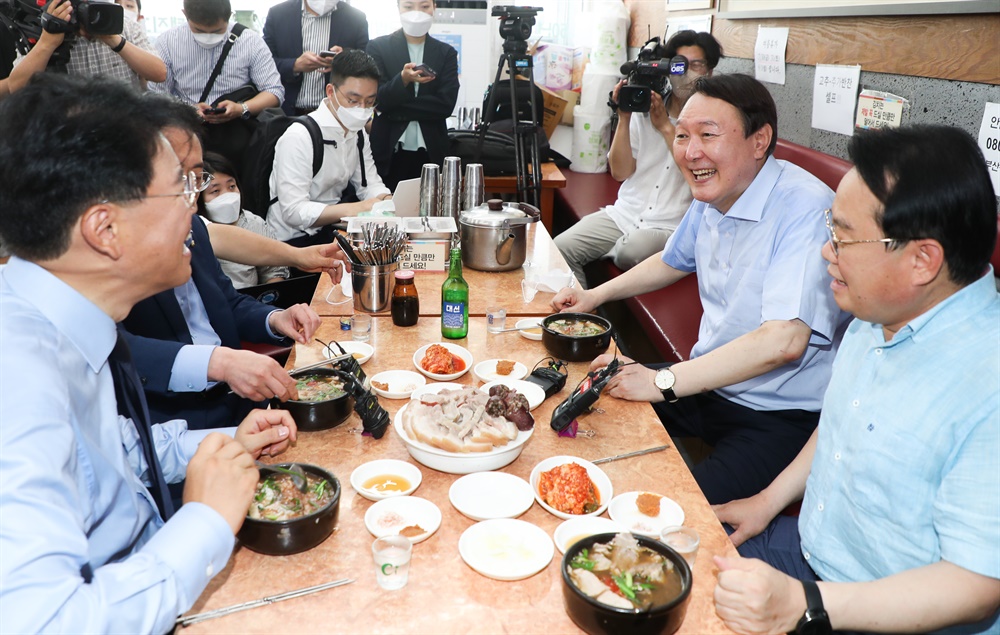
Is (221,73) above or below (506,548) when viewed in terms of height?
above

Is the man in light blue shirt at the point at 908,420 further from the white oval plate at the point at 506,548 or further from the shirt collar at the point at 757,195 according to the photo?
the shirt collar at the point at 757,195

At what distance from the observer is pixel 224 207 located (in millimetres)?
2957

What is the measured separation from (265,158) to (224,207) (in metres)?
0.64

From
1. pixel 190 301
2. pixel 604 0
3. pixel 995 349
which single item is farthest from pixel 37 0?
pixel 604 0

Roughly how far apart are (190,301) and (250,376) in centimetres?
60

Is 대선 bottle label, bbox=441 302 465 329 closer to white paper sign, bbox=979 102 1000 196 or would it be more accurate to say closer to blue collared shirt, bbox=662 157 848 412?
blue collared shirt, bbox=662 157 848 412

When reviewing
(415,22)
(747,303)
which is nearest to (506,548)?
(747,303)

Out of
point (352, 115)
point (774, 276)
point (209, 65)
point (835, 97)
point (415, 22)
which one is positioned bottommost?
point (774, 276)

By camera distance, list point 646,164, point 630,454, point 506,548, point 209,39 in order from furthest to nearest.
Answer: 1. point 209,39
2. point 646,164
3. point 630,454
4. point 506,548

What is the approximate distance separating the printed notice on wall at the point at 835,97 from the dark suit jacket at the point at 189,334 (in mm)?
2313

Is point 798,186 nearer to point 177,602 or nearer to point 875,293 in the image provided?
point 875,293

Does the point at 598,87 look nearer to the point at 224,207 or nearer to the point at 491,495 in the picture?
the point at 224,207

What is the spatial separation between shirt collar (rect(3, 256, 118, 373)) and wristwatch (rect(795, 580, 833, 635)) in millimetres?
1133

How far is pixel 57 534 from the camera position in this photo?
32.7 inches
